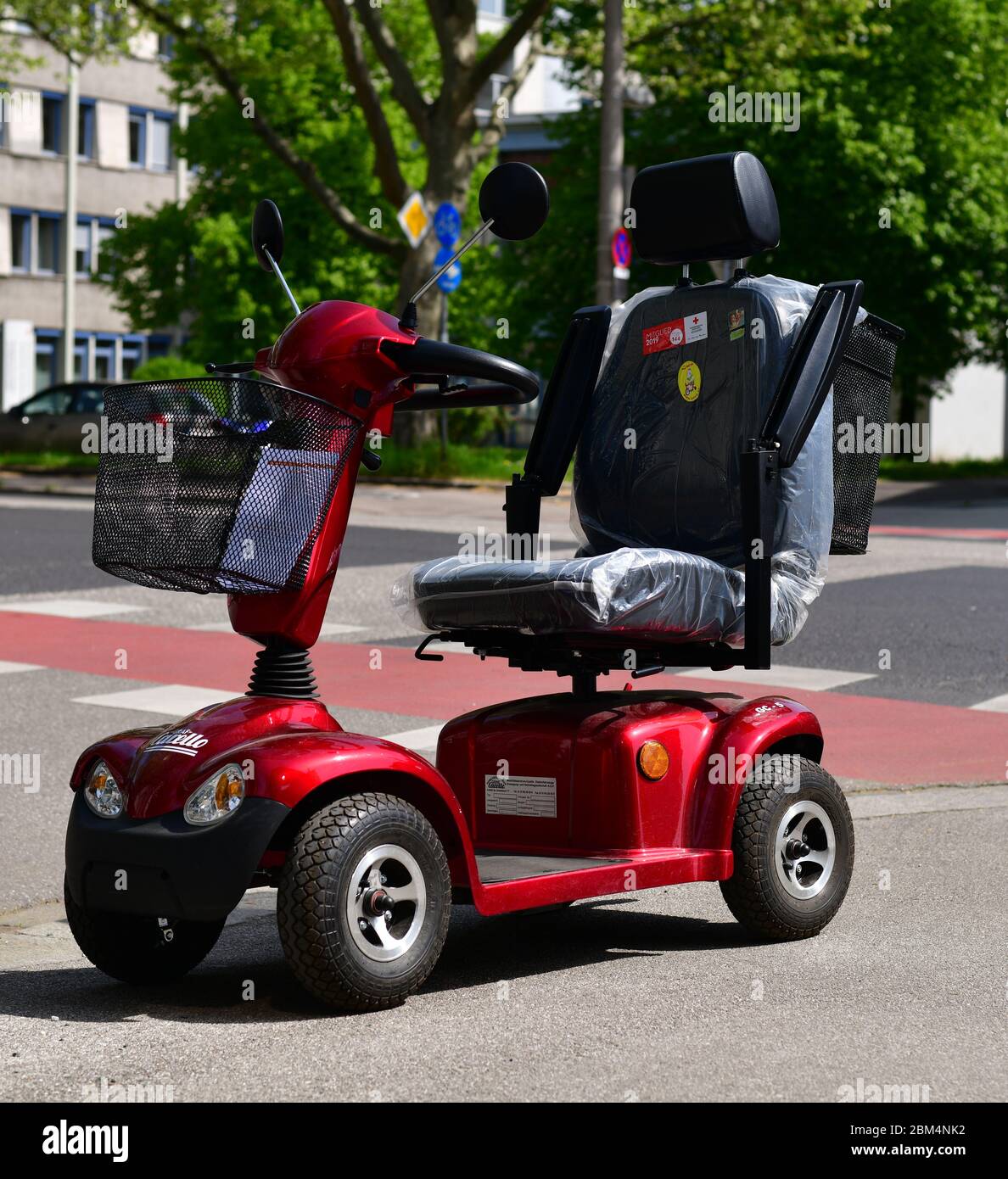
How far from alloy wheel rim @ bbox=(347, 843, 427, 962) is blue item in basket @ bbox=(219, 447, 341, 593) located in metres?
0.66

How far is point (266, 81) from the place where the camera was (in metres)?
40.1

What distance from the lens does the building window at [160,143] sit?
57000 mm

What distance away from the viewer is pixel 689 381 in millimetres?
5645

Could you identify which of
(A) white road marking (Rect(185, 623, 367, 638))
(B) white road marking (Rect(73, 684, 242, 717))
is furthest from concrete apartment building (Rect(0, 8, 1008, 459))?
(B) white road marking (Rect(73, 684, 242, 717))

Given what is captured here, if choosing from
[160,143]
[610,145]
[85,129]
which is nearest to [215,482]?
[610,145]

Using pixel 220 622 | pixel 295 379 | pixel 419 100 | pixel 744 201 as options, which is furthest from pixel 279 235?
pixel 419 100

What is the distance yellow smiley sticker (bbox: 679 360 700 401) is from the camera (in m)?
5.63

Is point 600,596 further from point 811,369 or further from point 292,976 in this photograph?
point 292,976

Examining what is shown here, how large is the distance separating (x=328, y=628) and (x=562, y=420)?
6.42 meters

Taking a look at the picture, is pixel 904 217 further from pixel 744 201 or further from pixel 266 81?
pixel 744 201

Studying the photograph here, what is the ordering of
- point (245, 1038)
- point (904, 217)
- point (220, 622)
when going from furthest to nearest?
point (904, 217) → point (220, 622) → point (245, 1038)

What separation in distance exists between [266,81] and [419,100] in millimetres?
11280

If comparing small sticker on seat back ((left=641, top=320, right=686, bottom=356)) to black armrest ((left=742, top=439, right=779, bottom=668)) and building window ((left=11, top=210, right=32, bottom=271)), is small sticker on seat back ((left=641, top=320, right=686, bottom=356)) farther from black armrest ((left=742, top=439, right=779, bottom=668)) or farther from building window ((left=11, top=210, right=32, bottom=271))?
building window ((left=11, top=210, right=32, bottom=271))

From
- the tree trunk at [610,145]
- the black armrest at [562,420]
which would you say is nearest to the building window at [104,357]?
the tree trunk at [610,145]
